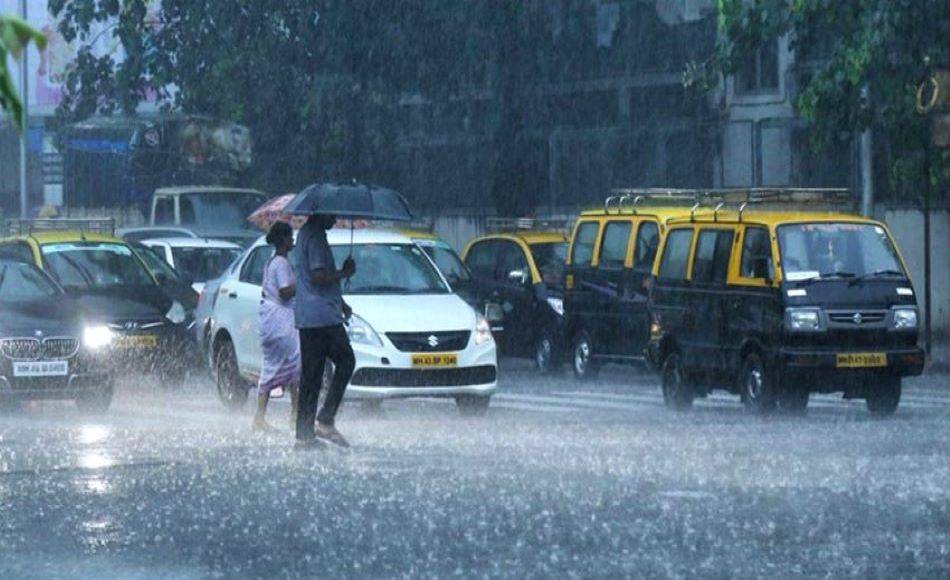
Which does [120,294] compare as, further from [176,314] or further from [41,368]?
[41,368]

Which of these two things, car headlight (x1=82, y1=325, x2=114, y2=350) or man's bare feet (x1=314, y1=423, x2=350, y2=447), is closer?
man's bare feet (x1=314, y1=423, x2=350, y2=447)

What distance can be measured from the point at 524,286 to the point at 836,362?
933 cm

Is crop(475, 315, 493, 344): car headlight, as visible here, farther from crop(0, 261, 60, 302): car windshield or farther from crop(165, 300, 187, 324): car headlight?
crop(165, 300, 187, 324): car headlight

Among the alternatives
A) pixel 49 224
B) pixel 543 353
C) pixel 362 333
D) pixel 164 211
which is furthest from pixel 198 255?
pixel 164 211

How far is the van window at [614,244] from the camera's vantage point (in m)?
26.0

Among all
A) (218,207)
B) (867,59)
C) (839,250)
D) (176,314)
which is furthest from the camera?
(218,207)

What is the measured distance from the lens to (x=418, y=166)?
45.4m

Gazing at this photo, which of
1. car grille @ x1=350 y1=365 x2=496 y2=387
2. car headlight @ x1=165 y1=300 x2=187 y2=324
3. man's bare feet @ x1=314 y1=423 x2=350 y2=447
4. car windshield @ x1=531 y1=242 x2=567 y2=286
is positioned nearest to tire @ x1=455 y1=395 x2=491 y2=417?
car grille @ x1=350 y1=365 x2=496 y2=387

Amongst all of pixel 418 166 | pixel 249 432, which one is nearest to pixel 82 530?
pixel 249 432

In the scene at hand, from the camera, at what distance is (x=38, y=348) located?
20734 millimetres

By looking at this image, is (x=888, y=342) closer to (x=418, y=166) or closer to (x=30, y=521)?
(x=30, y=521)

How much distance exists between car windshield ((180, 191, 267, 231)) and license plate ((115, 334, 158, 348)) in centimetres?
1654

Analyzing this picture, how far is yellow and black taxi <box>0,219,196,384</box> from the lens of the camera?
950 inches

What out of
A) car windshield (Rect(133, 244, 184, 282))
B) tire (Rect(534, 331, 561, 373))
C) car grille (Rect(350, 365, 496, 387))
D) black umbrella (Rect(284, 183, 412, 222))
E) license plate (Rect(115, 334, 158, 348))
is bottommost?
tire (Rect(534, 331, 561, 373))
